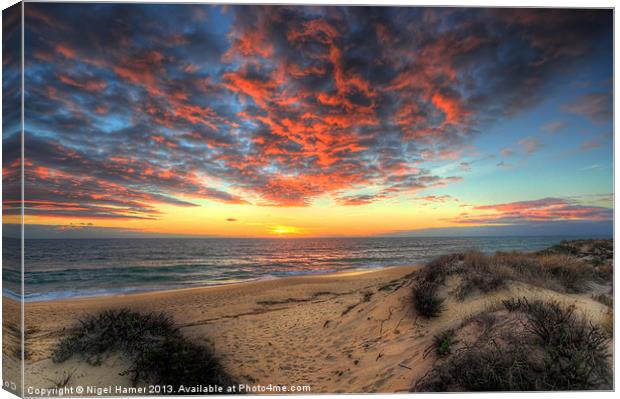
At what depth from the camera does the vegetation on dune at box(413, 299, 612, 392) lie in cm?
301

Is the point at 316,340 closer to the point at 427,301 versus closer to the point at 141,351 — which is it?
the point at 427,301

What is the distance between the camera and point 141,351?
396 centimetres

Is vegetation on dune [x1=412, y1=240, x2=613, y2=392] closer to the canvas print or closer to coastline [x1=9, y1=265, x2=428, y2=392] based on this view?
the canvas print

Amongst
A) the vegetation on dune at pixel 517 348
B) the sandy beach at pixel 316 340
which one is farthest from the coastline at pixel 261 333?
the vegetation on dune at pixel 517 348

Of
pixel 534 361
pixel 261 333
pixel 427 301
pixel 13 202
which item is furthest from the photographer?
pixel 261 333

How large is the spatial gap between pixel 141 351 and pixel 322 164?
4.33m

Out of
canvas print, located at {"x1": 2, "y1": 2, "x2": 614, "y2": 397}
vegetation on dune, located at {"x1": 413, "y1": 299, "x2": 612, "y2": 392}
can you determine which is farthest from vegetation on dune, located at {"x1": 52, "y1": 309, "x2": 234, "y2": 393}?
vegetation on dune, located at {"x1": 413, "y1": 299, "x2": 612, "y2": 392}

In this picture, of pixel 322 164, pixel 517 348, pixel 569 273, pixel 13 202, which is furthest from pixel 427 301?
pixel 13 202

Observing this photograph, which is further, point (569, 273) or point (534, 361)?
point (569, 273)

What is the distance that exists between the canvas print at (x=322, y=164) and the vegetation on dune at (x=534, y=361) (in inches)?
0.8

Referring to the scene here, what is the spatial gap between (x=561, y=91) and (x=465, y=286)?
3518mm

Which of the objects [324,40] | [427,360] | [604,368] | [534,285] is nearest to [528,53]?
[324,40]

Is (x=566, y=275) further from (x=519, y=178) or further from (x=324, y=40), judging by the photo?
(x=324, y=40)

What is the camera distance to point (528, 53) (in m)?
4.90
